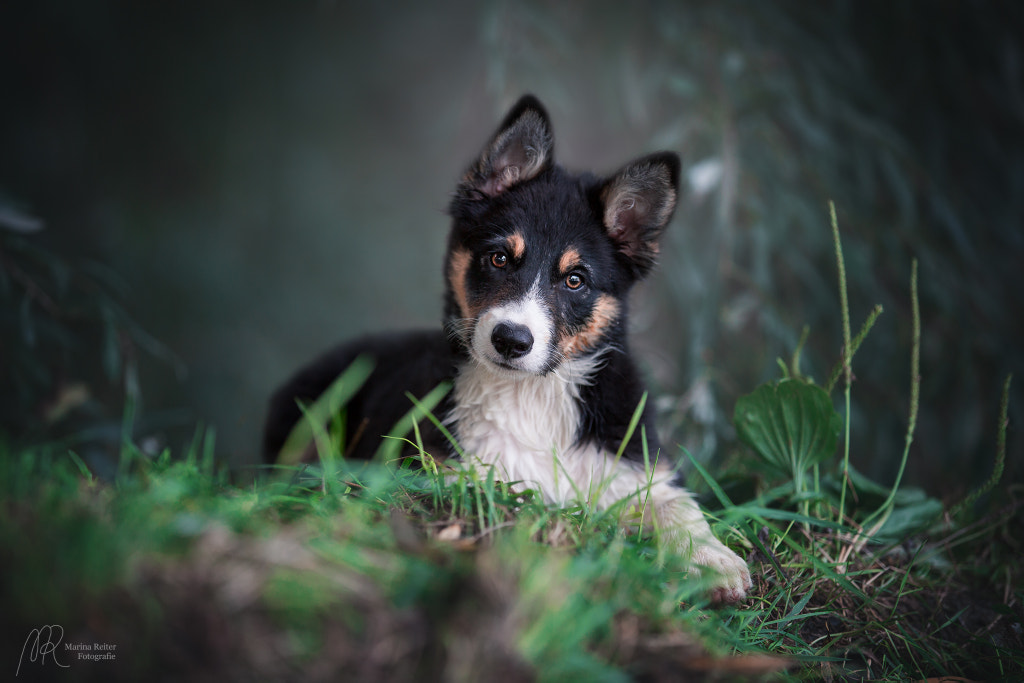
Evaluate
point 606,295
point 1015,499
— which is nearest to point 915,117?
point 1015,499

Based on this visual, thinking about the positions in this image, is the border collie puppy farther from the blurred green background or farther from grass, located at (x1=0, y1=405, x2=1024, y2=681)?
grass, located at (x1=0, y1=405, x2=1024, y2=681)

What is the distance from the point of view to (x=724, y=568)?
81.0 inches

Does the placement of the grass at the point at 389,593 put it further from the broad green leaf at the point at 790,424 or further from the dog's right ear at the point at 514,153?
the dog's right ear at the point at 514,153

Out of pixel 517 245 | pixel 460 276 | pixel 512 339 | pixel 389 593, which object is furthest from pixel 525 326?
pixel 389 593

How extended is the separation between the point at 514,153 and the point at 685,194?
1.66 m

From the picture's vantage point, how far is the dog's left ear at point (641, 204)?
2.76 metres

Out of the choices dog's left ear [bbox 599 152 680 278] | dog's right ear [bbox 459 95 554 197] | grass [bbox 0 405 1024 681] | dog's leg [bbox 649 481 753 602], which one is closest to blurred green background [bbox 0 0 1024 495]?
dog's right ear [bbox 459 95 554 197]

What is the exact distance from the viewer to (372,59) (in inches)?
263

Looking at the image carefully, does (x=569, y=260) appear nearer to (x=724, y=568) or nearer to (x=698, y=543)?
(x=698, y=543)

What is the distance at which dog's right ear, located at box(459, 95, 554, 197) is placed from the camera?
2822 mm

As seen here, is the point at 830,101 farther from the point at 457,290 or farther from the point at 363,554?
the point at 363,554

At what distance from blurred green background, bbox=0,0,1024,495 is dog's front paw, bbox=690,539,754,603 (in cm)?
162

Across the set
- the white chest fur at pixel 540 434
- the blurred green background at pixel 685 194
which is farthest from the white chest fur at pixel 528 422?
the blurred green background at pixel 685 194

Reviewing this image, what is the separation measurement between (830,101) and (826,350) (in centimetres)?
161
